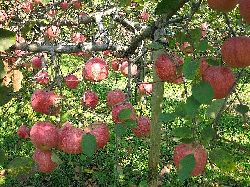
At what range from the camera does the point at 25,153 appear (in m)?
4.41

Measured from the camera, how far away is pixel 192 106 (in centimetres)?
87

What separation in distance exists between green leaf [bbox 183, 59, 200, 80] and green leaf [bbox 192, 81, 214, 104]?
0.04 m

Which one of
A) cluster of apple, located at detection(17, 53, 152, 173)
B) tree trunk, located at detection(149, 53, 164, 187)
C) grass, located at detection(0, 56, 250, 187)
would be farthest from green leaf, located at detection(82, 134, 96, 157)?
grass, located at detection(0, 56, 250, 187)

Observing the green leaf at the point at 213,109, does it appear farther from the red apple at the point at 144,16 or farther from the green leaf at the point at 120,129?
the red apple at the point at 144,16

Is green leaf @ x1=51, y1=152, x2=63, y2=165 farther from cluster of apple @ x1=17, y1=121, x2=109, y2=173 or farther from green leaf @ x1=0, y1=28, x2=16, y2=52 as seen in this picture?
green leaf @ x1=0, y1=28, x2=16, y2=52

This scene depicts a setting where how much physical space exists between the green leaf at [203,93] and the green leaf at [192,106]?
0.04ft

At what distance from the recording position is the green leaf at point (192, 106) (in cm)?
86

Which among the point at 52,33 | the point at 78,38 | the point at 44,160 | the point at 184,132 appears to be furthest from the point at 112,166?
the point at 184,132

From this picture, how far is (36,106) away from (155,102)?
3.13 ft

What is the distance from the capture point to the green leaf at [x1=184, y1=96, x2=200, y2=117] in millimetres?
861

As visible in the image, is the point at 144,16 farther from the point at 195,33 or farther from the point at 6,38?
the point at 6,38

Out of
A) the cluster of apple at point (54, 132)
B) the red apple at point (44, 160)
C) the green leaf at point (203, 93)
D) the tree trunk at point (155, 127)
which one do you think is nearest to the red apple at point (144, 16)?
the tree trunk at point (155, 127)

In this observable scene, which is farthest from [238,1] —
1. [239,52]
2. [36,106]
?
[36,106]

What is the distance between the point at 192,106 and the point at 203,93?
0.11 ft
